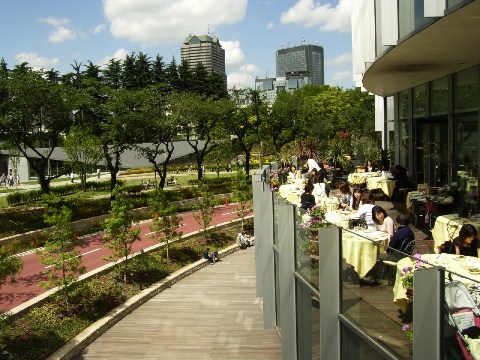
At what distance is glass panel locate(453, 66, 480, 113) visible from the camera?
14.8 meters

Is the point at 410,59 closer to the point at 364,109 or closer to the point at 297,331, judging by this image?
the point at 297,331

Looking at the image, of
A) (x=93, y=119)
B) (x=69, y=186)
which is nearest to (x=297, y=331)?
(x=93, y=119)

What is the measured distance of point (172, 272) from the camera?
1856 cm

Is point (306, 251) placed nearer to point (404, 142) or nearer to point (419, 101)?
point (419, 101)

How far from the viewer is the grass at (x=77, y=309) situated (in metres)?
11.5

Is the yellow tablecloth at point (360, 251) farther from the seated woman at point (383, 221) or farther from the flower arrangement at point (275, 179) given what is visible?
the flower arrangement at point (275, 179)

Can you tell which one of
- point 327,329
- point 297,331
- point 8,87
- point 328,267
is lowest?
point 297,331

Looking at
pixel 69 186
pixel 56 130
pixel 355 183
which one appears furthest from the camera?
pixel 69 186

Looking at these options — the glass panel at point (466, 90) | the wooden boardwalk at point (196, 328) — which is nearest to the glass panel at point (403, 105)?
the glass panel at point (466, 90)

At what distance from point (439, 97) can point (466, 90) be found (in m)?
2.64

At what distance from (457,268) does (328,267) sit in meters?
2.49

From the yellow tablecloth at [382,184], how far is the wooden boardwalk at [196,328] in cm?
579

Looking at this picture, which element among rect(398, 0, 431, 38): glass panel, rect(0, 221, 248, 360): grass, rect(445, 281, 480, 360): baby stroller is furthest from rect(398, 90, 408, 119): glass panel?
rect(445, 281, 480, 360): baby stroller

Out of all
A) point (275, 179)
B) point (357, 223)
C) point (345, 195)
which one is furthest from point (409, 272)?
point (275, 179)
